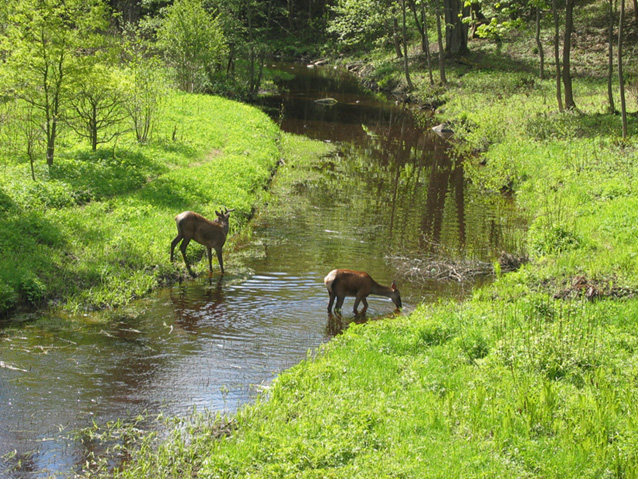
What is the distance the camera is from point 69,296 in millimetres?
11719

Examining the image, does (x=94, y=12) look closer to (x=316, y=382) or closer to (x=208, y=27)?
(x=316, y=382)

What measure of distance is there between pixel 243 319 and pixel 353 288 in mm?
2306

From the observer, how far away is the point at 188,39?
39.3 m

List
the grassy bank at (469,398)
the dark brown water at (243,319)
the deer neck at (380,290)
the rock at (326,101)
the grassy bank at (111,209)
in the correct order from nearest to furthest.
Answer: the grassy bank at (469,398) < the dark brown water at (243,319) < the grassy bank at (111,209) < the deer neck at (380,290) < the rock at (326,101)

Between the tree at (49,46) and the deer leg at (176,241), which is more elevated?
the tree at (49,46)

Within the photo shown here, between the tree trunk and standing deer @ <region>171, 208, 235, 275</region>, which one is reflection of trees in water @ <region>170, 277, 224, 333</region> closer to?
standing deer @ <region>171, 208, 235, 275</region>

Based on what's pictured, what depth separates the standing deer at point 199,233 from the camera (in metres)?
14.2

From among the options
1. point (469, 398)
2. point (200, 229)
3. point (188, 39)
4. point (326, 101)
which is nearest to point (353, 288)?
point (200, 229)

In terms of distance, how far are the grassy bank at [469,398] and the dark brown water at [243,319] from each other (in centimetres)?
96

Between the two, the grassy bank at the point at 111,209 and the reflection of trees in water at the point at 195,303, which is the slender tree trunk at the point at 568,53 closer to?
the grassy bank at the point at 111,209

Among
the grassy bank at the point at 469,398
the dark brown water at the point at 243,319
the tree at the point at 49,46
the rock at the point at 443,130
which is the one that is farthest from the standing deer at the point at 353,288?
the rock at the point at 443,130

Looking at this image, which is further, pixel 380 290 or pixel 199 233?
pixel 199 233

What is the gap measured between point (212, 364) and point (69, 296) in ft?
12.6

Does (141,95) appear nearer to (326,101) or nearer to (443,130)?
(443,130)
